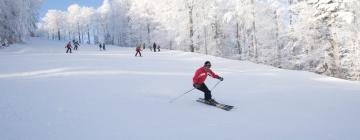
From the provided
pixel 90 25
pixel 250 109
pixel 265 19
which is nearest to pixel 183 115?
pixel 250 109

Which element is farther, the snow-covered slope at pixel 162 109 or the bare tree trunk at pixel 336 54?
the bare tree trunk at pixel 336 54

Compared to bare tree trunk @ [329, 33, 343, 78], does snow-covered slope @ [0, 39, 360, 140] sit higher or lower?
lower

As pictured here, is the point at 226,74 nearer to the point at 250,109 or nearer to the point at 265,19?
the point at 250,109

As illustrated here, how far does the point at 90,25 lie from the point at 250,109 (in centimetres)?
10449

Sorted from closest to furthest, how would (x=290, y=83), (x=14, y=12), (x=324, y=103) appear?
(x=324, y=103)
(x=290, y=83)
(x=14, y=12)

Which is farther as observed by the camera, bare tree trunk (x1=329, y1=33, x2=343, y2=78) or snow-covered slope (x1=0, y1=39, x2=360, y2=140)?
bare tree trunk (x1=329, y1=33, x2=343, y2=78)

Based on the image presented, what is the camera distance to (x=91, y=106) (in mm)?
9250

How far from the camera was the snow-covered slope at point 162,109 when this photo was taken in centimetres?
743

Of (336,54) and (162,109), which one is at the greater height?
(336,54)

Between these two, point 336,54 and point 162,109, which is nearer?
point 162,109

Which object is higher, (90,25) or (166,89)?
(90,25)

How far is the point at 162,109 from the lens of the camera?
9492 millimetres

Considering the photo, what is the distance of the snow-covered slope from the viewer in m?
7.43

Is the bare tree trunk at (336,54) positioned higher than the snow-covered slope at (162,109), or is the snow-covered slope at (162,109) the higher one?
the bare tree trunk at (336,54)
